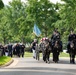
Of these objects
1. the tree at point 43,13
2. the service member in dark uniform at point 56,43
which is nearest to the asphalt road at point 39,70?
the service member in dark uniform at point 56,43

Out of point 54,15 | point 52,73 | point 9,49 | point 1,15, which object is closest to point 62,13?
point 54,15

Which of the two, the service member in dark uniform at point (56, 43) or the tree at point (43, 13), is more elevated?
the tree at point (43, 13)

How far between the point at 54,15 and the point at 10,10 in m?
25.3

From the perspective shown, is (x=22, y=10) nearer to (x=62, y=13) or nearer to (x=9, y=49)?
(x=62, y=13)

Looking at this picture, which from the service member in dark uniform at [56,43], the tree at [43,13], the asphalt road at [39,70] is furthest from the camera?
Answer: the tree at [43,13]

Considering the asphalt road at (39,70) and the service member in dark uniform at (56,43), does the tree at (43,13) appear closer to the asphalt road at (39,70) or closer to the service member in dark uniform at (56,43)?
the service member in dark uniform at (56,43)

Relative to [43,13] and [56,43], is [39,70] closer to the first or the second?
[56,43]

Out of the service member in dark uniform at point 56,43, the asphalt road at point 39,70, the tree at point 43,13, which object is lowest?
the asphalt road at point 39,70

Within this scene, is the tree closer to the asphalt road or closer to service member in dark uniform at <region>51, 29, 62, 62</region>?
service member in dark uniform at <region>51, 29, 62, 62</region>

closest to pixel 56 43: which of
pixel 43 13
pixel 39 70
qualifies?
pixel 39 70

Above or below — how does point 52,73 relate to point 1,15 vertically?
below

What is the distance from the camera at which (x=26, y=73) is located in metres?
19.5

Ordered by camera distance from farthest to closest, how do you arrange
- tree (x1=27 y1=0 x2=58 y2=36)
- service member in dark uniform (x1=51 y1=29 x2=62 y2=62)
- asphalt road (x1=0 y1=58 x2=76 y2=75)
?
tree (x1=27 y1=0 x2=58 y2=36) < service member in dark uniform (x1=51 y1=29 x2=62 y2=62) < asphalt road (x1=0 y1=58 x2=76 y2=75)

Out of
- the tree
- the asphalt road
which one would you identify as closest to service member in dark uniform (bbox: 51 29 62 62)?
the asphalt road
